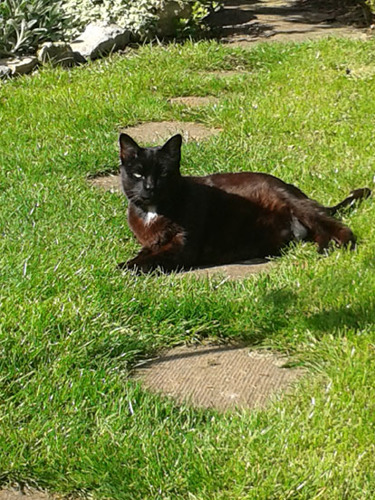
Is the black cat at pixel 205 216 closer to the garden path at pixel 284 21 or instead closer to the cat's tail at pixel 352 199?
the cat's tail at pixel 352 199

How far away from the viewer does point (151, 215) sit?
5.48 meters

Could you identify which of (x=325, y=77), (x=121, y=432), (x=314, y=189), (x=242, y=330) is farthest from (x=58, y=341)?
(x=325, y=77)

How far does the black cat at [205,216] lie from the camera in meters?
5.36

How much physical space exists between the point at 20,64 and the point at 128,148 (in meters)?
4.50

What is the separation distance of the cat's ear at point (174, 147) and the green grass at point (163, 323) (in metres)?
0.67

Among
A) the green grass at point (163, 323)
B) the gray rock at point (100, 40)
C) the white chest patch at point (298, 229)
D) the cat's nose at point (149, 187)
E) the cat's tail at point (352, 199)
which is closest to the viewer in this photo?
the green grass at point (163, 323)

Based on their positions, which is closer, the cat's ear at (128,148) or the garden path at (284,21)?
the cat's ear at (128,148)

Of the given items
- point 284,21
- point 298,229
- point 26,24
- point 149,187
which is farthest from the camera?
point 284,21

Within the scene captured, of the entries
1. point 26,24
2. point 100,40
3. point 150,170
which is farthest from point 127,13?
point 150,170

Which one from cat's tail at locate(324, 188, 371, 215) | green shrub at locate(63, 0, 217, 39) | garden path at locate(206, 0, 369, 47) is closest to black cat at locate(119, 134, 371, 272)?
cat's tail at locate(324, 188, 371, 215)

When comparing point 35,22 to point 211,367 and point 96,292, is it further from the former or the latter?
Result: point 211,367

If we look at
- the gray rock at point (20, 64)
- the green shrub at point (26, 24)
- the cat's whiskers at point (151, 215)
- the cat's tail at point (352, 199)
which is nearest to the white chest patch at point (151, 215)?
the cat's whiskers at point (151, 215)

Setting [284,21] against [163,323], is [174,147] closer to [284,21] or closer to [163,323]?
[163,323]

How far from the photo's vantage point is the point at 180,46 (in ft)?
33.8
